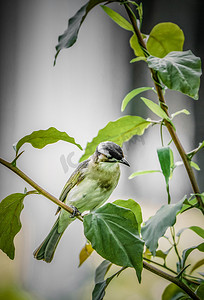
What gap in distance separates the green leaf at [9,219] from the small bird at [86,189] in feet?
0.51

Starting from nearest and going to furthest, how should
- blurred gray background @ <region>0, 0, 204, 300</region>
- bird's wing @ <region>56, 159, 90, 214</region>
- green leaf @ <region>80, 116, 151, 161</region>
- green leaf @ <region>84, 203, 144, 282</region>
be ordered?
green leaf @ <region>84, 203, 144, 282</region> < green leaf @ <region>80, 116, 151, 161</region> < bird's wing @ <region>56, 159, 90, 214</region> < blurred gray background @ <region>0, 0, 204, 300</region>

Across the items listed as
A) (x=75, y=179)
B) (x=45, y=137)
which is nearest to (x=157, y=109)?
(x=45, y=137)

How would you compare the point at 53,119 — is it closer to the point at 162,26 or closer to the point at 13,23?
the point at 13,23

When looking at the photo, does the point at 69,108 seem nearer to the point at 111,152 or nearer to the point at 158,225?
the point at 111,152

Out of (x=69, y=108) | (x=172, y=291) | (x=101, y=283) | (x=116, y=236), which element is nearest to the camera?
(x=116, y=236)

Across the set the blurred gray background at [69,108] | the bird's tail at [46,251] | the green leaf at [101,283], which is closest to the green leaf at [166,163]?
the green leaf at [101,283]

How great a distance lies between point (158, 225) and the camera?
18.2 inches

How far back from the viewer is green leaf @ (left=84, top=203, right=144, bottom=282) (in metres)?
0.42

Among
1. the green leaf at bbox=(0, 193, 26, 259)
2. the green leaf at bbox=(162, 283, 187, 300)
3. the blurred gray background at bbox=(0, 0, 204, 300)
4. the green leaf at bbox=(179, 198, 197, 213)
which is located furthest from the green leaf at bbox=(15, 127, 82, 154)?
the blurred gray background at bbox=(0, 0, 204, 300)

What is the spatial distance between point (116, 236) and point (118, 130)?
7.9 inches

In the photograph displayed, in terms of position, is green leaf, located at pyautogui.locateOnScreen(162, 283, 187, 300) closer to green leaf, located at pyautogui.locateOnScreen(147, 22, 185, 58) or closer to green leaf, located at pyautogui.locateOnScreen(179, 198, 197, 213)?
green leaf, located at pyautogui.locateOnScreen(179, 198, 197, 213)

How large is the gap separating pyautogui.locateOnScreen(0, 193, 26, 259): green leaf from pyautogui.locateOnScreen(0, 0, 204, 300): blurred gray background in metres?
0.75

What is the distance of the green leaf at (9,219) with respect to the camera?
1.59 feet

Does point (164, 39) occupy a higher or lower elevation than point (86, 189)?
higher
